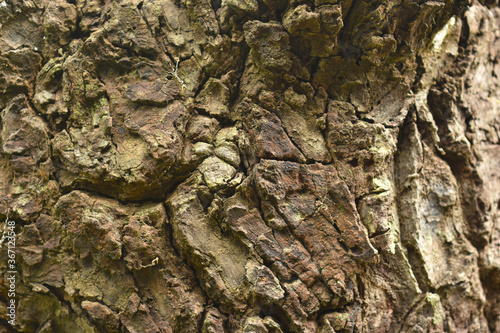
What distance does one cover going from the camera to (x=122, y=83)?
2.02 meters

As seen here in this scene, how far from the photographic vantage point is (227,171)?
1.89 meters

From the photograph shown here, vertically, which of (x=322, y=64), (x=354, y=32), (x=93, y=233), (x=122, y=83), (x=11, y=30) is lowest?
(x=93, y=233)

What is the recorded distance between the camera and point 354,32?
1937mm

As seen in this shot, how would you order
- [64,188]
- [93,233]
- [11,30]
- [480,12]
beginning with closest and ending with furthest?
[93,233]
[64,188]
[11,30]
[480,12]

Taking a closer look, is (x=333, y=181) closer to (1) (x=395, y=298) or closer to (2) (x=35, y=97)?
(1) (x=395, y=298)

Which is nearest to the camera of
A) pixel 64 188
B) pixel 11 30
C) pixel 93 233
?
pixel 93 233

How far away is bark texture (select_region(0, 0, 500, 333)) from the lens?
181 centimetres

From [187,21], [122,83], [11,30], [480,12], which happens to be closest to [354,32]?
[187,21]

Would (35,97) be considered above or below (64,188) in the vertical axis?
above

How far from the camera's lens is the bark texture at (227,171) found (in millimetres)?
1814

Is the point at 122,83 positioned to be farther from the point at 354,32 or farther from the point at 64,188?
the point at 354,32

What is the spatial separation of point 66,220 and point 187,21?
4.52 ft

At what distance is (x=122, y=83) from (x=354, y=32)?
1374 millimetres

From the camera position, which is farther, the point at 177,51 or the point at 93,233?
the point at 177,51
